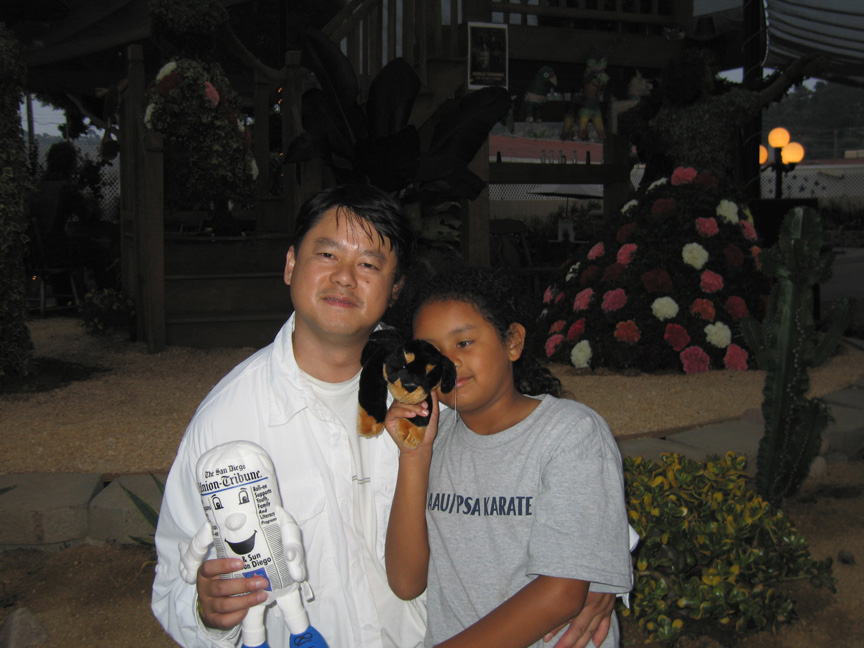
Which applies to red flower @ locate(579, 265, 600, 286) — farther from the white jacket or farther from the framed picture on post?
the white jacket

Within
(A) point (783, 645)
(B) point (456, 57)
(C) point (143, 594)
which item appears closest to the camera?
(A) point (783, 645)

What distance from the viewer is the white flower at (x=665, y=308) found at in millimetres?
5465

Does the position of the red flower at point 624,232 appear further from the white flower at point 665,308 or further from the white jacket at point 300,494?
the white jacket at point 300,494

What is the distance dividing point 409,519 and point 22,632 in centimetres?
156

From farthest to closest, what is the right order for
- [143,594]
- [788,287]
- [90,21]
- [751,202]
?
[90,21]
[751,202]
[788,287]
[143,594]

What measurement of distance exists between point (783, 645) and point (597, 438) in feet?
4.52

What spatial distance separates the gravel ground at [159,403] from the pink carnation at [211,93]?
2458 millimetres

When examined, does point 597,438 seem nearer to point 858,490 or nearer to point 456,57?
point 858,490

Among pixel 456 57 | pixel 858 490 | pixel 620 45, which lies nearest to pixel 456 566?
pixel 858 490

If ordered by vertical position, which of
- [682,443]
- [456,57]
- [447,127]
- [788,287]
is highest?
[456,57]

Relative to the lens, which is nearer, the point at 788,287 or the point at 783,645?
the point at 783,645

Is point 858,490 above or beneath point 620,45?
beneath

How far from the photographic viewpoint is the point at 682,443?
3576mm

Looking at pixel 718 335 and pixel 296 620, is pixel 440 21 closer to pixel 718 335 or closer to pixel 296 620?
pixel 718 335
